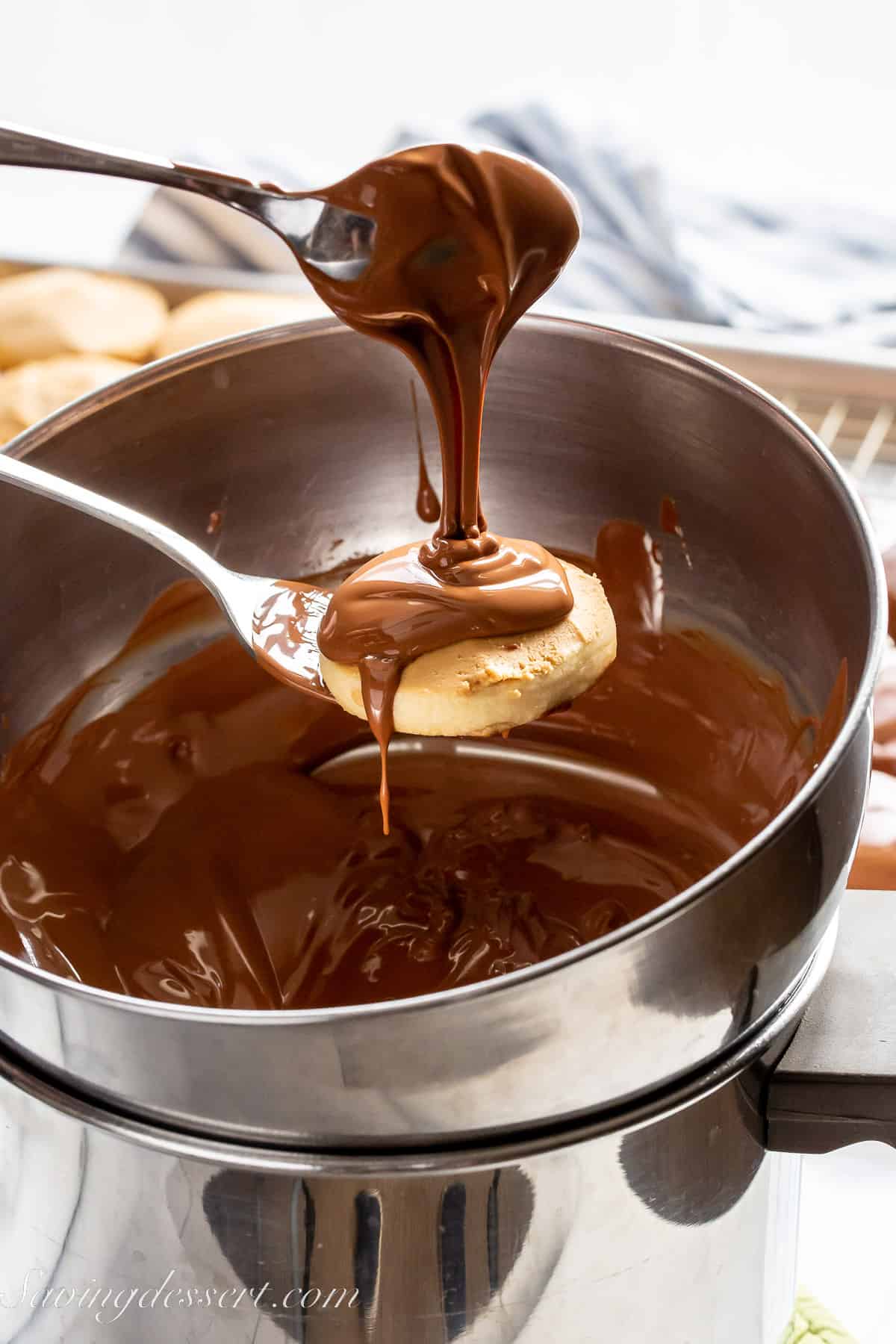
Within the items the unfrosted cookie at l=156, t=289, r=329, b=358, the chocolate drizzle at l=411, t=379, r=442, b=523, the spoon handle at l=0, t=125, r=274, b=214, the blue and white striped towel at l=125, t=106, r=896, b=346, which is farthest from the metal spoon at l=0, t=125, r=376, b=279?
the blue and white striped towel at l=125, t=106, r=896, b=346

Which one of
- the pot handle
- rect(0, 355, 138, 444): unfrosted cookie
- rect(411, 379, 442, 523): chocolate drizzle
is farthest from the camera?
rect(0, 355, 138, 444): unfrosted cookie

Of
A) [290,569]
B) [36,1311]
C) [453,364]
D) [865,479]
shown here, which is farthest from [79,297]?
[36,1311]

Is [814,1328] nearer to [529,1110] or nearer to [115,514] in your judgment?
[529,1110]

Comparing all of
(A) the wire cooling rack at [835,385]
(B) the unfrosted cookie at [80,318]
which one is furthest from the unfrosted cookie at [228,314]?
(A) the wire cooling rack at [835,385]

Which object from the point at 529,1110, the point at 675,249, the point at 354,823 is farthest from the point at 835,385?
the point at 529,1110

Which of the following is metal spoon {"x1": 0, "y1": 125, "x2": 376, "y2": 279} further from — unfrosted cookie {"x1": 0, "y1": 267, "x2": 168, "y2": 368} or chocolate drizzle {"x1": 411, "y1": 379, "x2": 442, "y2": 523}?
unfrosted cookie {"x1": 0, "y1": 267, "x2": 168, "y2": 368}

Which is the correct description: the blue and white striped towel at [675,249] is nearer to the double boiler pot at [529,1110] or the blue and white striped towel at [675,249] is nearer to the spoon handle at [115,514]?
the double boiler pot at [529,1110]
